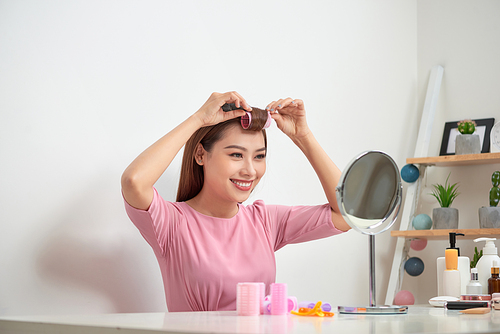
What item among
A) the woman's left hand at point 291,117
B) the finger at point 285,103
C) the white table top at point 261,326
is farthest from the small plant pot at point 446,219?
the white table top at point 261,326

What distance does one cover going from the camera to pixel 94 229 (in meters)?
1.43

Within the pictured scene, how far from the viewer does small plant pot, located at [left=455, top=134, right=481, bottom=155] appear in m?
2.22

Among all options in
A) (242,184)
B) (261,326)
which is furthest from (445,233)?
(261,326)

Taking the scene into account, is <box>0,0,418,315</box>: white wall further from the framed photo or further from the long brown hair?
the framed photo

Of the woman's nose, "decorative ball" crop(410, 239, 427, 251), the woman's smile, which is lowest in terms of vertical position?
"decorative ball" crop(410, 239, 427, 251)

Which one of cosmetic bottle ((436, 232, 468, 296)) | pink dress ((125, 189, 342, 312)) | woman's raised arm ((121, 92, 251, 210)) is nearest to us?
woman's raised arm ((121, 92, 251, 210))

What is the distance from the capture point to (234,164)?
1396 millimetres

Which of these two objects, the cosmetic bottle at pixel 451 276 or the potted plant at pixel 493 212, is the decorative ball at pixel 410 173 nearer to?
the potted plant at pixel 493 212

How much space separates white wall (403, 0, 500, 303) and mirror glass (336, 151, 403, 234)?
1.44m

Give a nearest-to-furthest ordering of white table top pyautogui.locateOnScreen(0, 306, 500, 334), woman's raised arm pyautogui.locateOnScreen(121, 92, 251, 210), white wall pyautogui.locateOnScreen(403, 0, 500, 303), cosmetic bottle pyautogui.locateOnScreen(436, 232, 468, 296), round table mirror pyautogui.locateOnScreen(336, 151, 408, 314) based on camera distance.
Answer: white table top pyautogui.locateOnScreen(0, 306, 500, 334) → round table mirror pyautogui.locateOnScreen(336, 151, 408, 314) → woman's raised arm pyautogui.locateOnScreen(121, 92, 251, 210) → cosmetic bottle pyautogui.locateOnScreen(436, 232, 468, 296) → white wall pyautogui.locateOnScreen(403, 0, 500, 303)

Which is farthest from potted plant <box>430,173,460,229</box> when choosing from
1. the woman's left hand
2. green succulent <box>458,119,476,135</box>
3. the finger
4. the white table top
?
the white table top

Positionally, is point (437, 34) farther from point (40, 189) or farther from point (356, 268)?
point (40, 189)

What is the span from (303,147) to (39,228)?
820mm

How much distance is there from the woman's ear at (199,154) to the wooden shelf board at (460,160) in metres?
1.24
